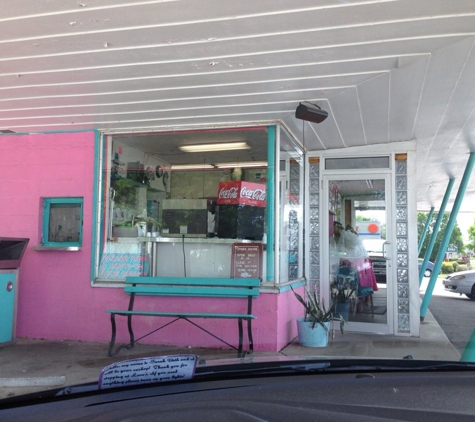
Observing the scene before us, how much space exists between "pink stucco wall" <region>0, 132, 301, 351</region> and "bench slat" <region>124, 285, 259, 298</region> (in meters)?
0.17

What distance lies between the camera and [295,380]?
7.43 feet

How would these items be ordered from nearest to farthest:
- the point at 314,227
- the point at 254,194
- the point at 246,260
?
1. the point at 246,260
2. the point at 254,194
3. the point at 314,227

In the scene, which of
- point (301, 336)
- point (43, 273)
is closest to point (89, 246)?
point (43, 273)

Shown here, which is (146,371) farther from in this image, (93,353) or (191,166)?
(191,166)

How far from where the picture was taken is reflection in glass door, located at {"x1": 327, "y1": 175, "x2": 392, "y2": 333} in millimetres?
7902

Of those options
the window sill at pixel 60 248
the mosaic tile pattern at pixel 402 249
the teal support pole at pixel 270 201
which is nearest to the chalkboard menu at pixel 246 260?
the teal support pole at pixel 270 201

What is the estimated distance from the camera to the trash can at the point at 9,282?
6.71 m

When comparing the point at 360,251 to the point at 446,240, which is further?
the point at 446,240

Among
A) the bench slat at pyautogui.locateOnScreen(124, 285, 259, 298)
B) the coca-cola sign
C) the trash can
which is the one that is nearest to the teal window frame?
the trash can

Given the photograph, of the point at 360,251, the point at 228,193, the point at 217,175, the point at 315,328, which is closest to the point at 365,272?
the point at 360,251

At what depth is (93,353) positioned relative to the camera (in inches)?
256

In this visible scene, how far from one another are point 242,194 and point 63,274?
9.15 ft

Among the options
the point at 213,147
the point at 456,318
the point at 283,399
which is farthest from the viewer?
the point at 456,318

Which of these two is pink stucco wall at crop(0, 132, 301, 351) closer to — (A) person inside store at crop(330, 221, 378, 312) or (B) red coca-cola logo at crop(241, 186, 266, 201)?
(A) person inside store at crop(330, 221, 378, 312)
